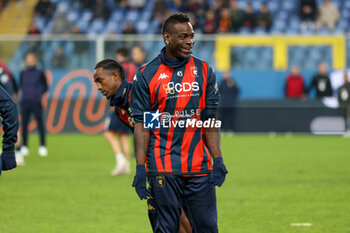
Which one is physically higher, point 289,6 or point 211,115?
point 289,6

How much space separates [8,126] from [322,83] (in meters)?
19.9

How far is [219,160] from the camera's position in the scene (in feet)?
17.8

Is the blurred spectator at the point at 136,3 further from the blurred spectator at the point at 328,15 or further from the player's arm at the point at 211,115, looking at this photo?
the player's arm at the point at 211,115

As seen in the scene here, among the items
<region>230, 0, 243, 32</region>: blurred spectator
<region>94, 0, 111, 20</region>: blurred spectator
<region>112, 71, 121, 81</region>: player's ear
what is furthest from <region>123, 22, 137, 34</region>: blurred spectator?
<region>112, 71, 121, 81</region>: player's ear

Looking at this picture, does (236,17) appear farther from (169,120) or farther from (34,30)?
(169,120)

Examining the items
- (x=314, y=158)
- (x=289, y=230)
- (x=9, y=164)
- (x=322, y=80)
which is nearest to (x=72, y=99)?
(x=322, y=80)

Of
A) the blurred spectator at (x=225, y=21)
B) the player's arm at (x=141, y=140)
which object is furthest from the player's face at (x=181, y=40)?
the blurred spectator at (x=225, y=21)

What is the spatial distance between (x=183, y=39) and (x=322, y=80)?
19.5m

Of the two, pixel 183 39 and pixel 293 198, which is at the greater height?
pixel 183 39

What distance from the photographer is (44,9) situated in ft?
93.4

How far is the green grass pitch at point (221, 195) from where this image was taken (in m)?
8.47

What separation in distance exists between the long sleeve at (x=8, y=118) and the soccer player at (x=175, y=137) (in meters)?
0.87

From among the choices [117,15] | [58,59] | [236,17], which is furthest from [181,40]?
[117,15]

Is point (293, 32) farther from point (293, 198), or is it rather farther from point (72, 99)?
point (293, 198)
